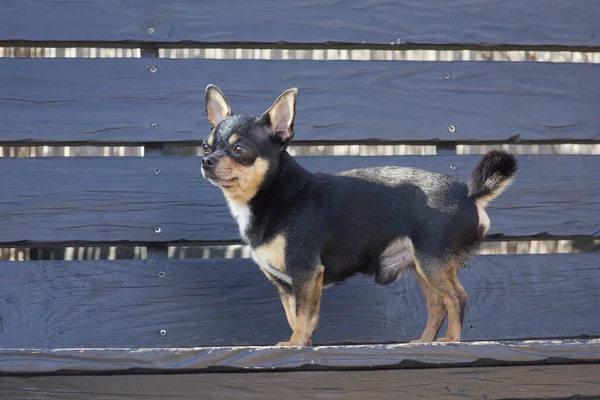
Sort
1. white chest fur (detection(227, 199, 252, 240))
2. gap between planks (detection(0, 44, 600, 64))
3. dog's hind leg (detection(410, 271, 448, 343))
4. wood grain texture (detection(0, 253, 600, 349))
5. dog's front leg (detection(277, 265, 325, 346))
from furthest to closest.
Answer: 1. gap between planks (detection(0, 44, 600, 64))
2. wood grain texture (detection(0, 253, 600, 349))
3. dog's hind leg (detection(410, 271, 448, 343))
4. white chest fur (detection(227, 199, 252, 240))
5. dog's front leg (detection(277, 265, 325, 346))

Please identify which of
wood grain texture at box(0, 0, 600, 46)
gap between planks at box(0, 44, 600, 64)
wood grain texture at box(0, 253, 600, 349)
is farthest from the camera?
gap between planks at box(0, 44, 600, 64)

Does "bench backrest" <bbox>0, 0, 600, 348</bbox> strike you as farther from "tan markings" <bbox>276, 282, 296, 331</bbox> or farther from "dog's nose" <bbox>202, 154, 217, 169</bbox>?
"dog's nose" <bbox>202, 154, 217, 169</bbox>

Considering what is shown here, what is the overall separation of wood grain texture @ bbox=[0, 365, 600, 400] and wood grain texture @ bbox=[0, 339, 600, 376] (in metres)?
0.03

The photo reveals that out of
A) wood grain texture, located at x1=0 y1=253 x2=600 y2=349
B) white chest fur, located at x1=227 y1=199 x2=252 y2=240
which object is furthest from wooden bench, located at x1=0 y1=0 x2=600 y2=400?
white chest fur, located at x1=227 y1=199 x2=252 y2=240

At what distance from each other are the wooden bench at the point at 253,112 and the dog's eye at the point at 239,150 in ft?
2.06

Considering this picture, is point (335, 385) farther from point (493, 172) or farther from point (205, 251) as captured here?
point (205, 251)

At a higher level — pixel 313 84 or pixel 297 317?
pixel 313 84

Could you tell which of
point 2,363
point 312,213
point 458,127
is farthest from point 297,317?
point 458,127

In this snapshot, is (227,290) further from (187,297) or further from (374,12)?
(374,12)

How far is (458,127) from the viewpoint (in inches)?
144

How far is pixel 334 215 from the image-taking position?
2.97 metres

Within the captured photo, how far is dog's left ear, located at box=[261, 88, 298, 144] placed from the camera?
116 inches

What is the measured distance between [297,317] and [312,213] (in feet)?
1.17

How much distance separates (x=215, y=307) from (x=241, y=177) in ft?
2.54
